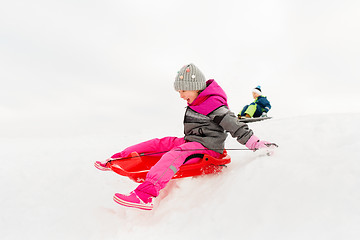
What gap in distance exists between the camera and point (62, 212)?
10.4 ft

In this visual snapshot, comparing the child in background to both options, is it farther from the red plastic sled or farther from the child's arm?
the child's arm

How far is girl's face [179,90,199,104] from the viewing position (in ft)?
→ 9.78

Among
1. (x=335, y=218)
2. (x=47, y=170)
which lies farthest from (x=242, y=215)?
(x=47, y=170)

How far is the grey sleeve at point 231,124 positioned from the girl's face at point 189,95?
0.30 m

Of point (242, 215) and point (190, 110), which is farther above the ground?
point (190, 110)

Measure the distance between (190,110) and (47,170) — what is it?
245cm

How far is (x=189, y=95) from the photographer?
300 cm

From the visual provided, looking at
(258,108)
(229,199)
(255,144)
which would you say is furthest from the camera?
(258,108)

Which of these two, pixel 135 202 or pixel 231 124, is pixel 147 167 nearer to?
pixel 135 202

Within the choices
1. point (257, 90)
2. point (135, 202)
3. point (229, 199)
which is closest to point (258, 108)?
point (257, 90)

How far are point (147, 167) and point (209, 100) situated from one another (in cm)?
99

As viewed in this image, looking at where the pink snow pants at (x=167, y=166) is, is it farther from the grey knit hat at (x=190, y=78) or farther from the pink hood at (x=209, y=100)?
the grey knit hat at (x=190, y=78)

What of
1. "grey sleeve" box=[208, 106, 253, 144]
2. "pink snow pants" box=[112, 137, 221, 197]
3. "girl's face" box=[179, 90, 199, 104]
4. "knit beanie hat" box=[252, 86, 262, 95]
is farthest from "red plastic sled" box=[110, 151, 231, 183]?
"knit beanie hat" box=[252, 86, 262, 95]

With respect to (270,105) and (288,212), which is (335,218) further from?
(270,105)
